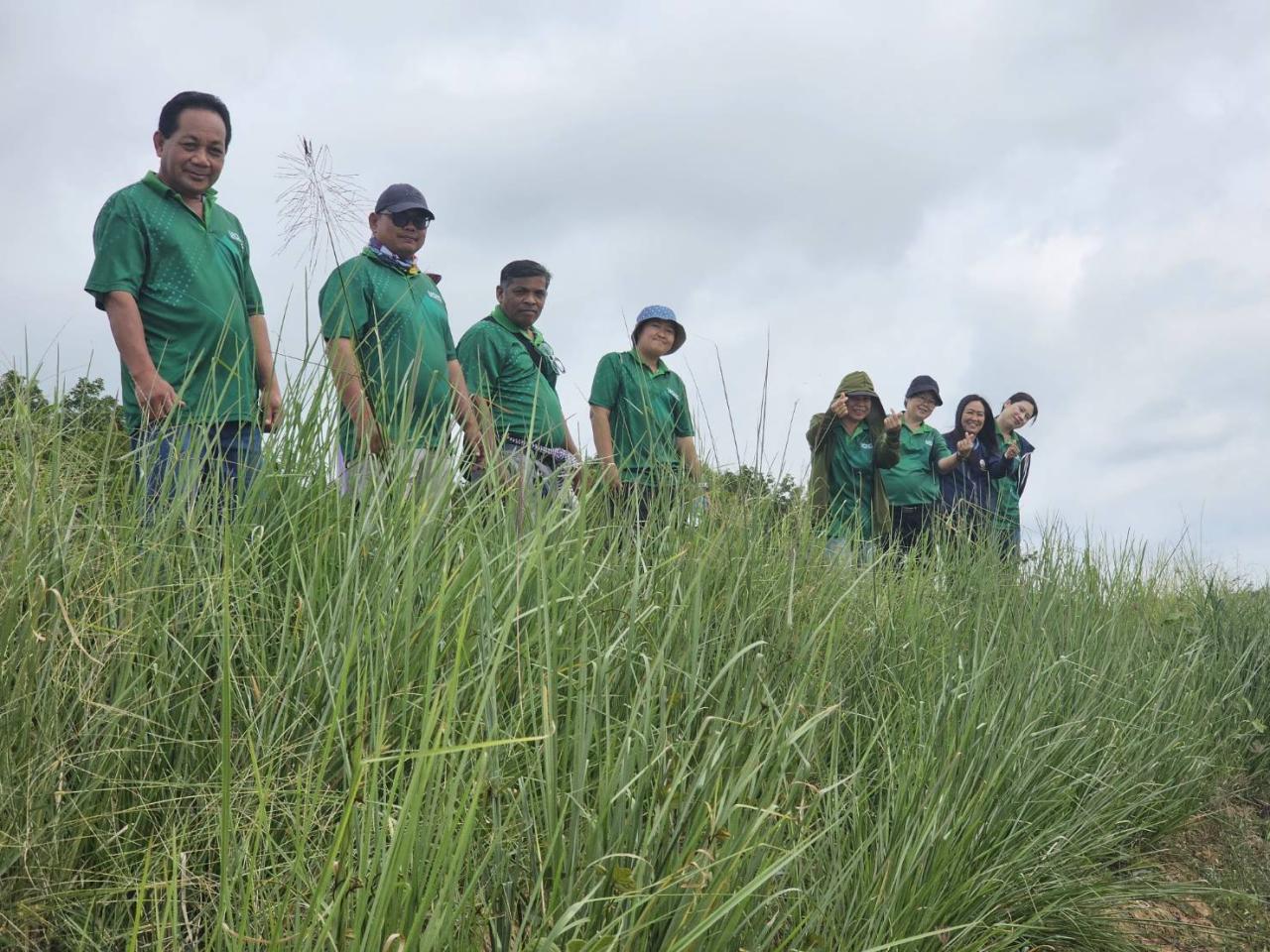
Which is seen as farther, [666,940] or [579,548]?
[579,548]

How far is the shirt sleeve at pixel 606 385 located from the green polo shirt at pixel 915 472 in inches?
93.7

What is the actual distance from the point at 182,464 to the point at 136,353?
839 mm

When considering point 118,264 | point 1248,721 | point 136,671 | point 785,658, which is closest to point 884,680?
point 785,658

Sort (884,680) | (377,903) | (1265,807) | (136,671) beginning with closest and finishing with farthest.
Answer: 1. (377,903)
2. (136,671)
3. (884,680)
4. (1265,807)

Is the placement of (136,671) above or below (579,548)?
below

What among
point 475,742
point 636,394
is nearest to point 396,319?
point 636,394

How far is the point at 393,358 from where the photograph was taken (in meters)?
4.32

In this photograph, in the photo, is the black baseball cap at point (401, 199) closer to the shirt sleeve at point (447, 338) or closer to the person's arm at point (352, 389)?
the shirt sleeve at point (447, 338)

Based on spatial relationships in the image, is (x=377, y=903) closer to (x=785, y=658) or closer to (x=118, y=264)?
(x=785, y=658)

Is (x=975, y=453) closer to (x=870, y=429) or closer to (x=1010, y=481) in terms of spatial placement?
(x=1010, y=481)

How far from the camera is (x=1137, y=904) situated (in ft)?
13.5

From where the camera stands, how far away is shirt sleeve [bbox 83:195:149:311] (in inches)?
151

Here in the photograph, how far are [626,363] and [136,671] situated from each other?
3.66m

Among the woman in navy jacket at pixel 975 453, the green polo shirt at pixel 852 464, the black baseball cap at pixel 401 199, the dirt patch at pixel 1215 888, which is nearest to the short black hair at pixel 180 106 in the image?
the black baseball cap at pixel 401 199
